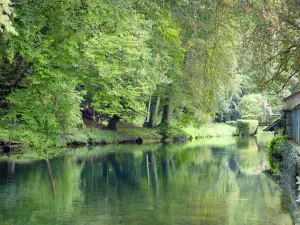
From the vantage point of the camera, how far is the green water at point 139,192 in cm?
1298

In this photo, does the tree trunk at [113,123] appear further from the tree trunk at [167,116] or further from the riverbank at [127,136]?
the tree trunk at [167,116]

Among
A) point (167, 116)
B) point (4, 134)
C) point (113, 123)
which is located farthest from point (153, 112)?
point (4, 134)

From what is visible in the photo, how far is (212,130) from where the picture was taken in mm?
56812

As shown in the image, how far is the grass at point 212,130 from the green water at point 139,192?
22.3 m

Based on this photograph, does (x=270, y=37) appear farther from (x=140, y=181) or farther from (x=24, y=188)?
(x=24, y=188)

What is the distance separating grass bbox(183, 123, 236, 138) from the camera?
168 feet

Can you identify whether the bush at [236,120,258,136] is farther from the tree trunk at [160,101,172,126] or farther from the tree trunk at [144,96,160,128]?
the tree trunk at [144,96,160,128]

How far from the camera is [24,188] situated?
1745cm

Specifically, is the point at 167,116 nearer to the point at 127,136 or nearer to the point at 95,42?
the point at 127,136

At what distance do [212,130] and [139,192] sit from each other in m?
40.2

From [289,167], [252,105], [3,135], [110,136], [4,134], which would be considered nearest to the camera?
[289,167]

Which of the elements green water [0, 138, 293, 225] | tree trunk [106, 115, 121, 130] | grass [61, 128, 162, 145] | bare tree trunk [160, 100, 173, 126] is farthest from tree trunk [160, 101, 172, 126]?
green water [0, 138, 293, 225]

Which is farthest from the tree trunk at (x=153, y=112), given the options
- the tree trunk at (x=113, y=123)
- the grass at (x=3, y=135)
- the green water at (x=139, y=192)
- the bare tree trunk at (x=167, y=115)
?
the grass at (x=3, y=135)

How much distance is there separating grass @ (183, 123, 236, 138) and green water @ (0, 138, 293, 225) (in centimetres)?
2233
